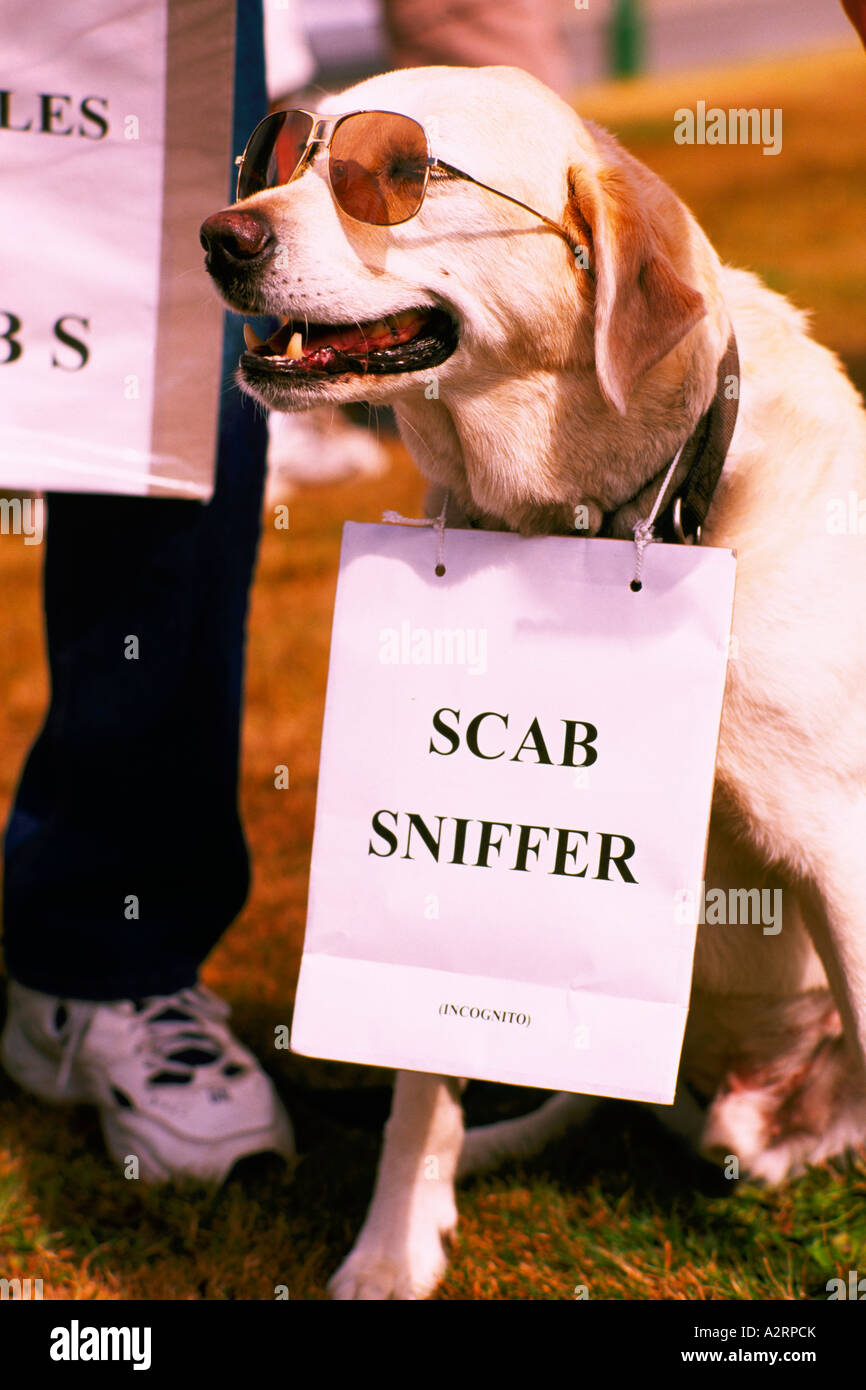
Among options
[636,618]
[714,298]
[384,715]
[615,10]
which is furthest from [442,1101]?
[615,10]

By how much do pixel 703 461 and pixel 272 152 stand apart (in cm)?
69

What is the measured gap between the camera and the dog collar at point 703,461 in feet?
5.41

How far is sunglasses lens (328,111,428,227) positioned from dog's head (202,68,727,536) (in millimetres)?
15

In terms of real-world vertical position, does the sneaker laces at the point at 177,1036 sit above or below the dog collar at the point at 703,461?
below

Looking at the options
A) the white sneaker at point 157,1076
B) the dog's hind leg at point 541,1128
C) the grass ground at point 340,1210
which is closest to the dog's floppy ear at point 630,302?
the grass ground at point 340,1210

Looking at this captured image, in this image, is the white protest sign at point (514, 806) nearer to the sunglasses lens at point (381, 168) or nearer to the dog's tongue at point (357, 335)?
the dog's tongue at point (357, 335)

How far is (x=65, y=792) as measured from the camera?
7.36 feet

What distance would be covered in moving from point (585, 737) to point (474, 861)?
0.21 m

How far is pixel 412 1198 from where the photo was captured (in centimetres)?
195

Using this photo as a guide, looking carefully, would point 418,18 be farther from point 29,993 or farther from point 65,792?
point 29,993

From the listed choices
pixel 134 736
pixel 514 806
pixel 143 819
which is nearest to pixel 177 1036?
pixel 143 819

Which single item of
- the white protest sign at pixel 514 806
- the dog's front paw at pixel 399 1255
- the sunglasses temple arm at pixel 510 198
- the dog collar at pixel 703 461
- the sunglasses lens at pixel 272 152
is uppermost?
the sunglasses lens at pixel 272 152

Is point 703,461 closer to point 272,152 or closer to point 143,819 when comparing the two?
point 272,152

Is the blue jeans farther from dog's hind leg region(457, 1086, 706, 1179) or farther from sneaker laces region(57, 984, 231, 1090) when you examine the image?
dog's hind leg region(457, 1086, 706, 1179)
